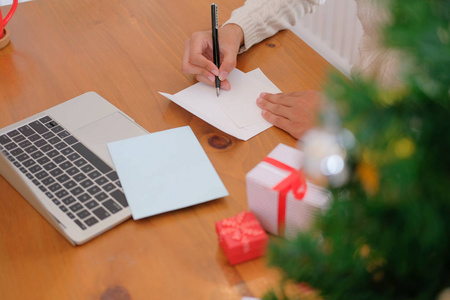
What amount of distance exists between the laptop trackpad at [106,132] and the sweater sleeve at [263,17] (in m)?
0.37

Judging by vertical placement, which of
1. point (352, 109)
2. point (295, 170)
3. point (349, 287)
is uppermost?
point (352, 109)

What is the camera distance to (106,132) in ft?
3.37

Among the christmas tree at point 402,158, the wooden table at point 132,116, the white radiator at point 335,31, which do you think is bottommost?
the white radiator at point 335,31

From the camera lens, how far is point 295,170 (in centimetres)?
76

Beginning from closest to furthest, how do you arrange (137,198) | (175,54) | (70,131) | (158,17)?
1. (137,198)
2. (70,131)
3. (175,54)
4. (158,17)

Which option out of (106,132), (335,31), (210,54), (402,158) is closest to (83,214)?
(106,132)

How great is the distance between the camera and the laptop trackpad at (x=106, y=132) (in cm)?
99

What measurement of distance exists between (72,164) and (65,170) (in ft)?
0.06

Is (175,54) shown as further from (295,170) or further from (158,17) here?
(295,170)

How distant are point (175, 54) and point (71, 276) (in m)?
0.65

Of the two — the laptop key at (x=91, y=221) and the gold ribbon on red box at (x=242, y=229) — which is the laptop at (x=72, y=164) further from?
the gold ribbon on red box at (x=242, y=229)

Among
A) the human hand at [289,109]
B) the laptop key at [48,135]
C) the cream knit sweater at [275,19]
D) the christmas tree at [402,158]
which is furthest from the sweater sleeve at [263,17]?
the christmas tree at [402,158]

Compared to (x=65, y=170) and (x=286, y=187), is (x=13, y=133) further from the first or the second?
(x=286, y=187)

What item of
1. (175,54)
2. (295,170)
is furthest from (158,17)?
A: (295,170)
